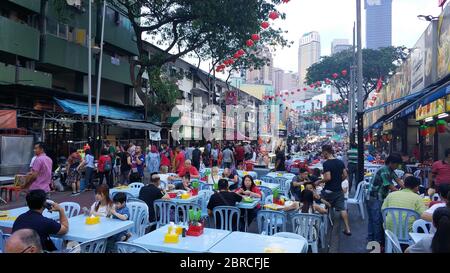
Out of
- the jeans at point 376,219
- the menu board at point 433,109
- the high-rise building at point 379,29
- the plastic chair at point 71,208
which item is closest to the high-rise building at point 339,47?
the menu board at point 433,109

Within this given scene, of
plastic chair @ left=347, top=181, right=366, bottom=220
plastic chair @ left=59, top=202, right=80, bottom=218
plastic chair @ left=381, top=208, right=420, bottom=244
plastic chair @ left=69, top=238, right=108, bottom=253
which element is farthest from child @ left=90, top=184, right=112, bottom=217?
plastic chair @ left=347, top=181, right=366, bottom=220

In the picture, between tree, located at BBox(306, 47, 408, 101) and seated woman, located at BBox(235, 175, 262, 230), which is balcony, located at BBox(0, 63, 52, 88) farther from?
tree, located at BBox(306, 47, 408, 101)

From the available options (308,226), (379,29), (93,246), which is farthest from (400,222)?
(379,29)

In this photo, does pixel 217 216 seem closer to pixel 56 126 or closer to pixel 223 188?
pixel 223 188

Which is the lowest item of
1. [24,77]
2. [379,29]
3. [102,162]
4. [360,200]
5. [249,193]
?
[360,200]

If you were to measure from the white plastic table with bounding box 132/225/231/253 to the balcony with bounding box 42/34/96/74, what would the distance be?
16133 mm

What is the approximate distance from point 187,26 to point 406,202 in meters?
18.3

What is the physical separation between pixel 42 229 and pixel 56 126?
16.0m

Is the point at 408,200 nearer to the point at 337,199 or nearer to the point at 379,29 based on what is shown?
the point at 337,199

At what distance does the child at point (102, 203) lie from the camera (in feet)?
19.9

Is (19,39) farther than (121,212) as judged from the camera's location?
Yes

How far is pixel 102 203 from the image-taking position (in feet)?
20.4

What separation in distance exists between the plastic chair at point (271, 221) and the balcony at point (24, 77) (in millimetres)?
13933

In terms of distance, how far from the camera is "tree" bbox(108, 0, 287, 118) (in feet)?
58.2
